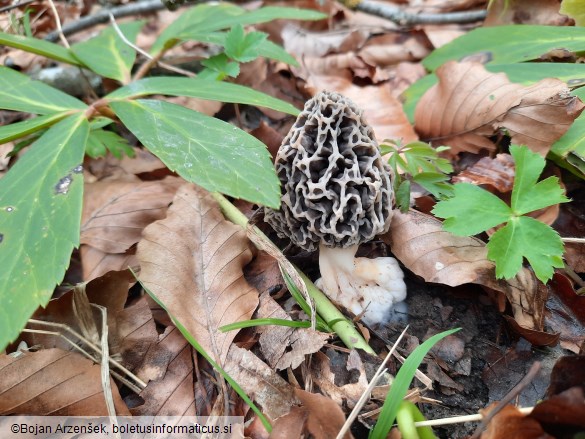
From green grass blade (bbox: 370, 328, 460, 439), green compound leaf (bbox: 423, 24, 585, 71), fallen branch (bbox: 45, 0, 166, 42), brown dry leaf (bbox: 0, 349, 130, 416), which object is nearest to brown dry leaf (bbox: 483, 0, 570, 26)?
green compound leaf (bbox: 423, 24, 585, 71)

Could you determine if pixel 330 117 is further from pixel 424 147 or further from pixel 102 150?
pixel 102 150

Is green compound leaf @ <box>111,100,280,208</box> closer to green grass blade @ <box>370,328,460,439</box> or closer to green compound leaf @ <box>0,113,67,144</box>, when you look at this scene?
green compound leaf @ <box>0,113,67,144</box>

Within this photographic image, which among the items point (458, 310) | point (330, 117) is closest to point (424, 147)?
point (330, 117)

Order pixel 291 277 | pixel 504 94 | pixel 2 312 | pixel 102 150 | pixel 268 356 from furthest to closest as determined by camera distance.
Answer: pixel 102 150
pixel 504 94
pixel 291 277
pixel 268 356
pixel 2 312

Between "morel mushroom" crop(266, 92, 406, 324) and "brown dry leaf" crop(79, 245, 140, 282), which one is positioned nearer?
"morel mushroom" crop(266, 92, 406, 324)

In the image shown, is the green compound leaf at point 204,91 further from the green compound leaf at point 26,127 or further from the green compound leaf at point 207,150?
the green compound leaf at point 26,127

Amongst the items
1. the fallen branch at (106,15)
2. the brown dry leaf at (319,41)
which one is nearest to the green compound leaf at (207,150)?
the brown dry leaf at (319,41)
